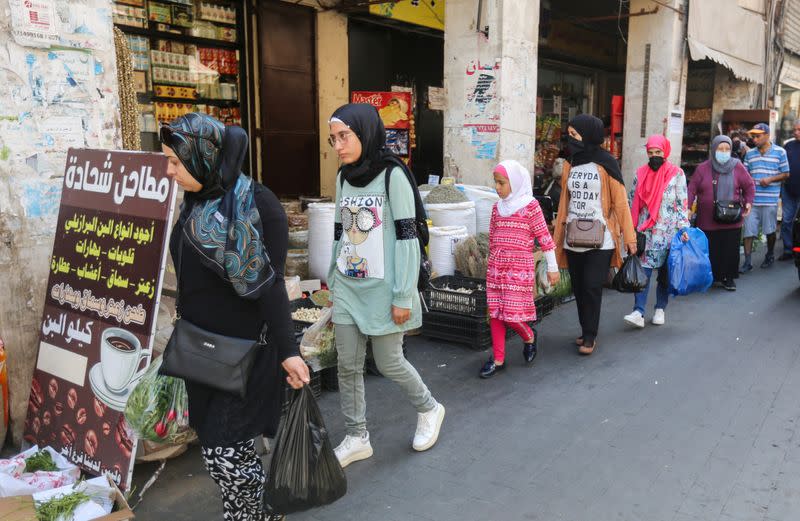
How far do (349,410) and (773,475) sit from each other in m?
2.38

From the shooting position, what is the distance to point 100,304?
3455mm

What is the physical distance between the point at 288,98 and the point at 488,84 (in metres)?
3.19

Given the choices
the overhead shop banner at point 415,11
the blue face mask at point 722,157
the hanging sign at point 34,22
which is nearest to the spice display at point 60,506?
the hanging sign at point 34,22

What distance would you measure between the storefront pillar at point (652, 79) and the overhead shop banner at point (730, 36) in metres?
0.48

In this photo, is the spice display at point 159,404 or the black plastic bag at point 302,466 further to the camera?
the spice display at point 159,404

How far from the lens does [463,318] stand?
5.88m

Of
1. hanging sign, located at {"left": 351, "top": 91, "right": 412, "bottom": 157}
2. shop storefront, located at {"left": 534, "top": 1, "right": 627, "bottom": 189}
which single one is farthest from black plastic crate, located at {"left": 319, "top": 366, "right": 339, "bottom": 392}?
shop storefront, located at {"left": 534, "top": 1, "right": 627, "bottom": 189}

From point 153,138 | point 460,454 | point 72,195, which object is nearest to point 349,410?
point 460,454

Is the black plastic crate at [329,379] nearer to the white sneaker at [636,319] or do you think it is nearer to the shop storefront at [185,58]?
the white sneaker at [636,319]

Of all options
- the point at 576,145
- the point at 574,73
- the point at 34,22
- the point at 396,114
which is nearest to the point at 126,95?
the point at 34,22

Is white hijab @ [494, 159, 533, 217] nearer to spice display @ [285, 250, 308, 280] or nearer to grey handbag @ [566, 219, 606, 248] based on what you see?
grey handbag @ [566, 219, 606, 248]

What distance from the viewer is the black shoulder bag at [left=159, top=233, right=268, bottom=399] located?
243 cm

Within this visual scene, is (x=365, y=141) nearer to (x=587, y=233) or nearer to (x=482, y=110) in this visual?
(x=587, y=233)

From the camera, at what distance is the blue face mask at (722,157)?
7.86 metres
